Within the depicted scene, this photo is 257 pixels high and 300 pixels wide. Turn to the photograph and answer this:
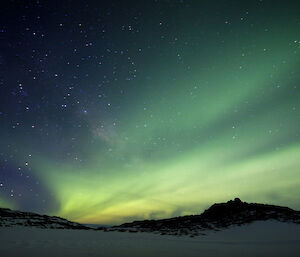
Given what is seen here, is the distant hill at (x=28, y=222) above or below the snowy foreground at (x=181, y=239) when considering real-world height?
above

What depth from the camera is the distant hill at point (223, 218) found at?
74.6ft

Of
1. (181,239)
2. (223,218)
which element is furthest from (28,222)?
(223,218)

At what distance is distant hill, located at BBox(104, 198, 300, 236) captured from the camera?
22.8 metres

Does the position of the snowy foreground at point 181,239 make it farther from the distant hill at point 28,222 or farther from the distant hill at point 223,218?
the distant hill at point 28,222

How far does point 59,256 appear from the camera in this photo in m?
7.86

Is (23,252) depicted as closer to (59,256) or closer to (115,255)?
(59,256)

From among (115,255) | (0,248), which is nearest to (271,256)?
(115,255)

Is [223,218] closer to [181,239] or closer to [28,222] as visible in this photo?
[181,239]

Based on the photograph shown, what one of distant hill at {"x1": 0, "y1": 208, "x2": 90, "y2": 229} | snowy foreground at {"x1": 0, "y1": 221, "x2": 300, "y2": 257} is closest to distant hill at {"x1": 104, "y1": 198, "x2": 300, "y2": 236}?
snowy foreground at {"x1": 0, "y1": 221, "x2": 300, "y2": 257}

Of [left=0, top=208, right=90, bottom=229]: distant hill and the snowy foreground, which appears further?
[left=0, top=208, right=90, bottom=229]: distant hill

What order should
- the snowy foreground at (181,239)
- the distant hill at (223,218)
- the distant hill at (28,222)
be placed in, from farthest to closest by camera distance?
1. the distant hill at (223,218)
2. the distant hill at (28,222)
3. the snowy foreground at (181,239)

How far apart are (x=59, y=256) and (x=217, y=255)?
595cm

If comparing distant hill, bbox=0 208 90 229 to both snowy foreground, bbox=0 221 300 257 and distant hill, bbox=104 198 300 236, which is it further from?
distant hill, bbox=104 198 300 236

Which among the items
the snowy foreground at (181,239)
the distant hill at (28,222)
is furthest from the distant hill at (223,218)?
the distant hill at (28,222)
